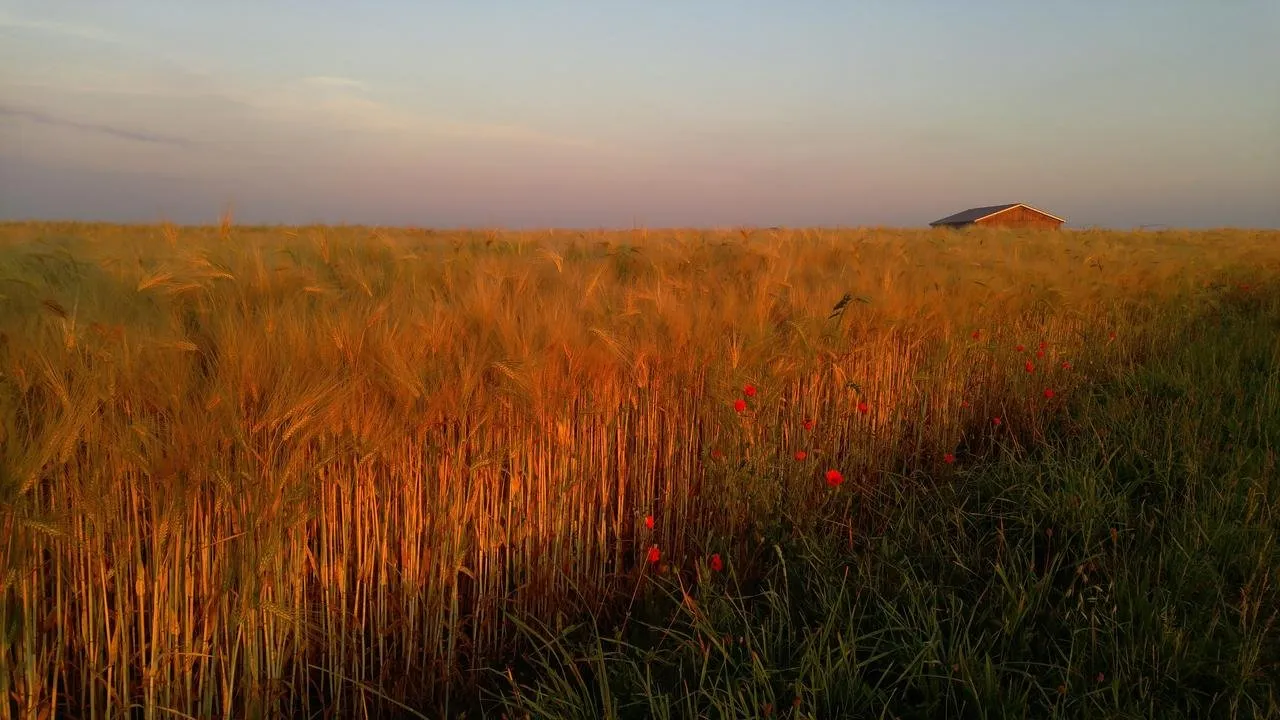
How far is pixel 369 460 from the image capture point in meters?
1.62

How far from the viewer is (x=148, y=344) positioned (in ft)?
4.59

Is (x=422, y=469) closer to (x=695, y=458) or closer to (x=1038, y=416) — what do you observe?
(x=695, y=458)

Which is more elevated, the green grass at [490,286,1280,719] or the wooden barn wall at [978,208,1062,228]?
the wooden barn wall at [978,208,1062,228]

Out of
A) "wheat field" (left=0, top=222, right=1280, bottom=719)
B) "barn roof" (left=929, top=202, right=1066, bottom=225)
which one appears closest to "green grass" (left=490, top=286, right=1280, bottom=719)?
"wheat field" (left=0, top=222, right=1280, bottom=719)

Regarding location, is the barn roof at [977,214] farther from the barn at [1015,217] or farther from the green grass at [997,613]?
the green grass at [997,613]

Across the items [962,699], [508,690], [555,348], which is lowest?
[508,690]

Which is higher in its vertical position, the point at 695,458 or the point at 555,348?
the point at 555,348

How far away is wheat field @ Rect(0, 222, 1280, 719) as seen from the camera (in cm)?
132

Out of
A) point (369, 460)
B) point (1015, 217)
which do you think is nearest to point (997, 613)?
point (369, 460)

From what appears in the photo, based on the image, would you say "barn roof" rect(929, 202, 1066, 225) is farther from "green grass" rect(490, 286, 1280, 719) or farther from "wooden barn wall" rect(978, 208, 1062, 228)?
"green grass" rect(490, 286, 1280, 719)

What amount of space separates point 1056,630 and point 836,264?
3.53m

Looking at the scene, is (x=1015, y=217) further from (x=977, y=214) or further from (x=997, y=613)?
(x=997, y=613)

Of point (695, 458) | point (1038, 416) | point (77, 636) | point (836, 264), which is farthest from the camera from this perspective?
point (836, 264)

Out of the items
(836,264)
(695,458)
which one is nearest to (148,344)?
(695,458)
